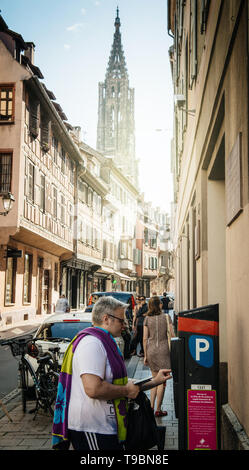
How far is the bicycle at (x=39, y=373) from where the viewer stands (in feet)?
25.2

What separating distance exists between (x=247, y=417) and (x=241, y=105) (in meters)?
2.33

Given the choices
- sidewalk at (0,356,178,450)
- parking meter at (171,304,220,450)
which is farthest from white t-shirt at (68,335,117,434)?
sidewalk at (0,356,178,450)

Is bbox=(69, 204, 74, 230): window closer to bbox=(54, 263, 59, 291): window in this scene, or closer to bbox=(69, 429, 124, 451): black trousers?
bbox=(54, 263, 59, 291): window

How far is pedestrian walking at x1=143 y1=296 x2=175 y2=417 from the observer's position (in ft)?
26.3

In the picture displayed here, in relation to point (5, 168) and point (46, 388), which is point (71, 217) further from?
point (46, 388)

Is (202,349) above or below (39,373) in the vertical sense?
above

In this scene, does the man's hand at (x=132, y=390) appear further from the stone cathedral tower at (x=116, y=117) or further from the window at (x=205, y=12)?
the stone cathedral tower at (x=116, y=117)

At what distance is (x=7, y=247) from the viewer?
75.5ft

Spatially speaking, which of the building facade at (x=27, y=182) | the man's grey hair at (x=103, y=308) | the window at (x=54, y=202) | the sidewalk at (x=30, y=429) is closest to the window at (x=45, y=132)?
the building facade at (x=27, y=182)

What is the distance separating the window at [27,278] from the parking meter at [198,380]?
74.1ft

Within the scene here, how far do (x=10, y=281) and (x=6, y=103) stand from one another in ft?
26.7

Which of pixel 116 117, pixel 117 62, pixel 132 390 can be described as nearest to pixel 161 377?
pixel 132 390

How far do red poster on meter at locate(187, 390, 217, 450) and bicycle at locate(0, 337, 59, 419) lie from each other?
3.83m

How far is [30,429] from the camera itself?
276 inches
